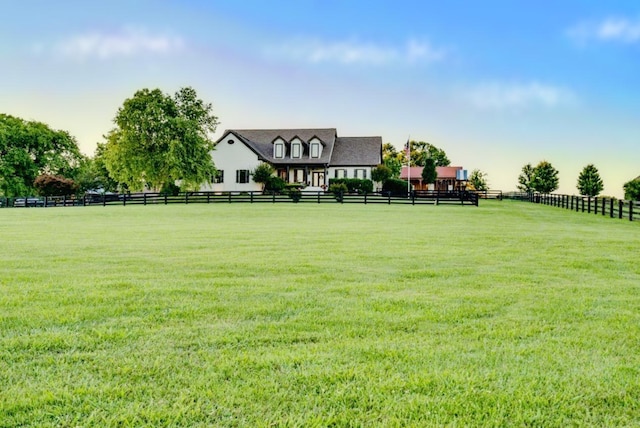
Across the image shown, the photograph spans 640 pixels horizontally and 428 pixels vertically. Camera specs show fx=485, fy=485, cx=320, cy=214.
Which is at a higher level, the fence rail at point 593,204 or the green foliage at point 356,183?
the green foliage at point 356,183

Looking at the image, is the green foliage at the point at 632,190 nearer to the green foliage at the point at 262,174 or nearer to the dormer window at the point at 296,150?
the dormer window at the point at 296,150

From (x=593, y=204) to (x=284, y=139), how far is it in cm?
3135

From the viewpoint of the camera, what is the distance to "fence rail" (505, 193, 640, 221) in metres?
23.1

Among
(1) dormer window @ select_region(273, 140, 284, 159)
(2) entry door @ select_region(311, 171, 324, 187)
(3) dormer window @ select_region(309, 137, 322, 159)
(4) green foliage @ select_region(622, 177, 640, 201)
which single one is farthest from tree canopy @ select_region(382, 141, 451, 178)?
(4) green foliage @ select_region(622, 177, 640, 201)

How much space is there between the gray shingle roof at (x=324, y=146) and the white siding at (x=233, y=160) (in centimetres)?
68

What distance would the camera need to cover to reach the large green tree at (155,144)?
143ft

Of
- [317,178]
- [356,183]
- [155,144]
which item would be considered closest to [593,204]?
[356,183]

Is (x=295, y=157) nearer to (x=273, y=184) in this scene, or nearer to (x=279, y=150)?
(x=279, y=150)

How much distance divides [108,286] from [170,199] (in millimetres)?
33414

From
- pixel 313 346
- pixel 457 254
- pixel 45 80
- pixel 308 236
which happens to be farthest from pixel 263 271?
pixel 45 80

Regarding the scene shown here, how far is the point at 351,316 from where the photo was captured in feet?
16.5

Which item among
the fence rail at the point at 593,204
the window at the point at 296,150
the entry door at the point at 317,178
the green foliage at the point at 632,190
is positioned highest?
the window at the point at 296,150

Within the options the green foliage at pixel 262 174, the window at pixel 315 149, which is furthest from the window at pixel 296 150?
the green foliage at pixel 262 174

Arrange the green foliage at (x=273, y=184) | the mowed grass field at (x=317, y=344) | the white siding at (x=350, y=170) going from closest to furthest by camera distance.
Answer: the mowed grass field at (x=317, y=344) → the green foliage at (x=273, y=184) → the white siding at (x=350, y=170)
